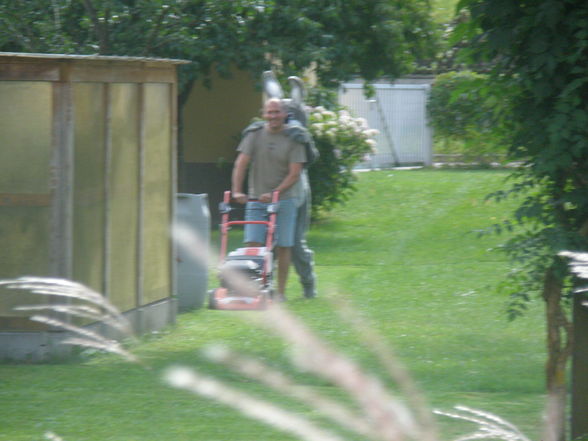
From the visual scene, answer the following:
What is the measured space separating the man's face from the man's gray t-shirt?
72 millimetres

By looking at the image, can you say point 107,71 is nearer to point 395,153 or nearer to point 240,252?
point 240,252

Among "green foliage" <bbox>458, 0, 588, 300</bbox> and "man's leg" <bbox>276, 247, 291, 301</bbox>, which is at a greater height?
"green foliage" <bbox>458, 0, 588, 300</bbox>

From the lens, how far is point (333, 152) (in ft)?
54.1

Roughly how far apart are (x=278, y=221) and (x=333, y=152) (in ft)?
22.4

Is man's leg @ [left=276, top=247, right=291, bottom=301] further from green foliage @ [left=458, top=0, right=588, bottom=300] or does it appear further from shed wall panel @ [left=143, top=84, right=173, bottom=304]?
green foliage @ [left=458, top=0, right=588, bottom=300]

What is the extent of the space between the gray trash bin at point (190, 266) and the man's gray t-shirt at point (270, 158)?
0.56m

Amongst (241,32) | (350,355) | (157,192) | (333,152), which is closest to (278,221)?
(157,192)

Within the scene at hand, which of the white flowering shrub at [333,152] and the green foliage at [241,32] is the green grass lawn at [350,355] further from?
the green foliage at [241,32]

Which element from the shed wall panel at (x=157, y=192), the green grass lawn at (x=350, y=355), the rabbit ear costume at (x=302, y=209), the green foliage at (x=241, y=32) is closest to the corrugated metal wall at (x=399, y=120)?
the green foliage at (x=241, y=32)

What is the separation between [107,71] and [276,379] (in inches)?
263

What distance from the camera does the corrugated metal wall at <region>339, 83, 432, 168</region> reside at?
1044 inches

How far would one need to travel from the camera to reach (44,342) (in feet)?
23.5

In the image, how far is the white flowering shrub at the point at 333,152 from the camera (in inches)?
645

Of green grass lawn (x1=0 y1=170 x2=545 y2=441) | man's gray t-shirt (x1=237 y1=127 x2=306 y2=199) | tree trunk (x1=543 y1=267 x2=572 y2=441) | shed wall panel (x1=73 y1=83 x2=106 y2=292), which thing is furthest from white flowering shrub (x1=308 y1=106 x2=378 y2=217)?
tree trunk (x1=543 y1=267 x2=572 y2=441)
